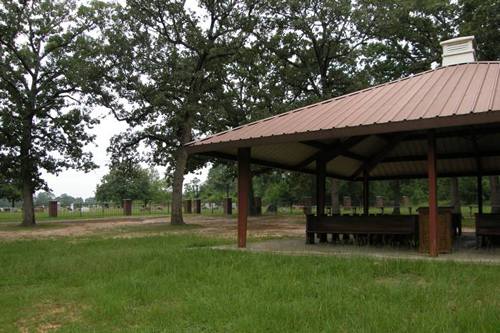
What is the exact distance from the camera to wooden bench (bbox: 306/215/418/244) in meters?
11.2

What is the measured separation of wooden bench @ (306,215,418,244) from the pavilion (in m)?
1.05

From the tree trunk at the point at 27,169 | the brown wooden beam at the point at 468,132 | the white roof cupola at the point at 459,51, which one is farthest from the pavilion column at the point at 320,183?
the tree trunk at the point at 27,169

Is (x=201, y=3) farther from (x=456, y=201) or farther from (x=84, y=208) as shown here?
(x=84, y=208)

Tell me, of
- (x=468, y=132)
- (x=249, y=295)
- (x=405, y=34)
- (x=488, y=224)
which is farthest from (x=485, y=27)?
(x=249, y=295)

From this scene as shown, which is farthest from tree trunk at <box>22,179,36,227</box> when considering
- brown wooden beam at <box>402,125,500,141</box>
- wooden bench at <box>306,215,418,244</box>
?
brown wooden beam at <box>402,125,500,141</box>

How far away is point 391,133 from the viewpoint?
38.4 feet

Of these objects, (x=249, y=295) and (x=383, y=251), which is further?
(x=383, y=251)

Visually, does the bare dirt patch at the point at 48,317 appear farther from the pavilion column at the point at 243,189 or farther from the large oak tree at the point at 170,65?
the large oak tree at the point at 170,65

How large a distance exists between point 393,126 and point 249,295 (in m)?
4.53

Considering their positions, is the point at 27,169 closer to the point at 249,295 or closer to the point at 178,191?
the point at 178,191

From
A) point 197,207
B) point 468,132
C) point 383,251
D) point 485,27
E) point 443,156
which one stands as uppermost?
point 485,27

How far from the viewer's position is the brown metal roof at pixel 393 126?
903 centimetres

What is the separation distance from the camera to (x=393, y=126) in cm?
909

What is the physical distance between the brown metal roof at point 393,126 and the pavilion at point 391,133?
0.02 m
